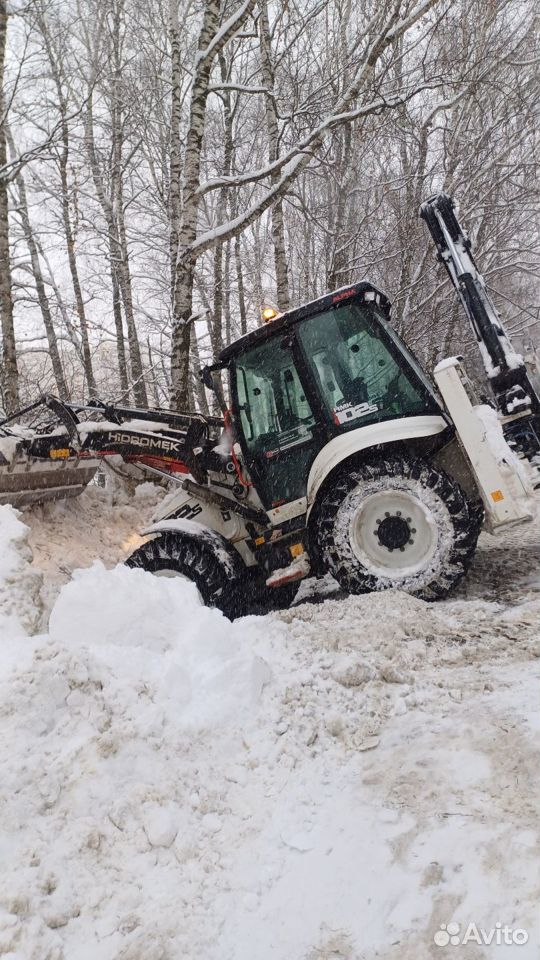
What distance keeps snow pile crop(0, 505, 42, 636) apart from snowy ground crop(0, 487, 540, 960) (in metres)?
0.01

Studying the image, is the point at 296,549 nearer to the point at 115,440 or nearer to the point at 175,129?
the point at 115,440

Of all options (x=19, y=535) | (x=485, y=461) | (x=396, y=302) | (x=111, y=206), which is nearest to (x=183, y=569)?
(x=19, y=535)

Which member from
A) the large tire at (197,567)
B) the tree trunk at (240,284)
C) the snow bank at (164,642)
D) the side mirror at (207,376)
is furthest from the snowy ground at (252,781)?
the tree trunk at (240,284)

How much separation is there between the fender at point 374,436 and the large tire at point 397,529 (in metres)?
0.14

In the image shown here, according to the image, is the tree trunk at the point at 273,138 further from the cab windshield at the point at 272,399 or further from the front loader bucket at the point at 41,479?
the cab windshield at the point at 272,399

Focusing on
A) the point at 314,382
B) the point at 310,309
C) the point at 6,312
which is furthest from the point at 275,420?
the point at 6,312

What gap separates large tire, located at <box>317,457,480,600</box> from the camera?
4.22 m

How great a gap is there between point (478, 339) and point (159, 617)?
3.45 metres

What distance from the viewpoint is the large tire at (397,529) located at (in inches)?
166

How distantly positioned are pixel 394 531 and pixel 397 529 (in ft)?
0.09

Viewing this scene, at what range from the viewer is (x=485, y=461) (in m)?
4.09

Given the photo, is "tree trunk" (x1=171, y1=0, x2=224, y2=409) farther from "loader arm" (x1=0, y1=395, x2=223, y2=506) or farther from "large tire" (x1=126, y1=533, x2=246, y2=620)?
"large tire" (x1=126, y1=533, x2=246, y2=620)

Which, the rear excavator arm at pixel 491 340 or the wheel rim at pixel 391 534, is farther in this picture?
the rear excavator arm at pixel 491 340

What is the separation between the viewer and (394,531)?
4395 millimetres
